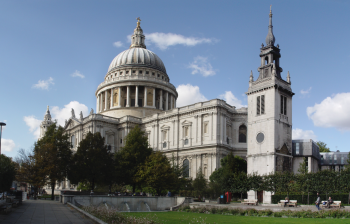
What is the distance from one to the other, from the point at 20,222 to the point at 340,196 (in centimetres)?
3175

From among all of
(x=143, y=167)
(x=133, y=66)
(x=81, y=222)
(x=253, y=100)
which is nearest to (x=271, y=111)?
(x=253, y=100)

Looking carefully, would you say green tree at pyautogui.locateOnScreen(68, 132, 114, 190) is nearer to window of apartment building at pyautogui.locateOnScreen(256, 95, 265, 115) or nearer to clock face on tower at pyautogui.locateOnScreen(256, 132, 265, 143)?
clock face on tower at pyautogui.locateOnScreen(256, 132, 265, 143)

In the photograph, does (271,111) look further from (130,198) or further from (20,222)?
(20,222)

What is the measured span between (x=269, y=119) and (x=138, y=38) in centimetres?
6433

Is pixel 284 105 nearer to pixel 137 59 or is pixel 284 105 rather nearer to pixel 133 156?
pixel 133 156

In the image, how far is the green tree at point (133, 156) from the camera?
52.5 meters

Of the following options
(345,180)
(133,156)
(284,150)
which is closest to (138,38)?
(133,156)

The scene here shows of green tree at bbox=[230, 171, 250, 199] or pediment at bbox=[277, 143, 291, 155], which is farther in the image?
pediment at bbox=[277, 143, 291, 155]

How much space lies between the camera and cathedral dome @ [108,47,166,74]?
95.5 m

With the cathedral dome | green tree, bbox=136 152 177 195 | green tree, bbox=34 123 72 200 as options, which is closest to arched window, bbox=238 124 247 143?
green tree, bbox=136 152 177 195

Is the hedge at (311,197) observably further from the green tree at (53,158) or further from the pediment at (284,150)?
the green tree at (53,158)

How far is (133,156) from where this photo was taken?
53750 millimetres

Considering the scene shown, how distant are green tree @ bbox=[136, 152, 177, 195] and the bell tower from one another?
36.2 feet

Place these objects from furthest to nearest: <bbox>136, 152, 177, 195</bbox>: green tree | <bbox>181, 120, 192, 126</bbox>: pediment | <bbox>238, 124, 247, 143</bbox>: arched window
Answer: <bbox>181, 120, 192, 126</bbox>: pediment
<bbox>238, 124, 247, 143</bbox>: arched window
<bbox>136, 152, 177, 195</bbox>: green tree
